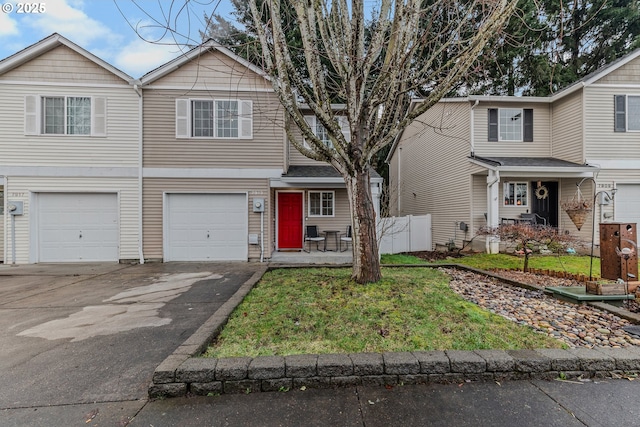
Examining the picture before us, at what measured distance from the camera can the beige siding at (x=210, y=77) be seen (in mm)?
9484

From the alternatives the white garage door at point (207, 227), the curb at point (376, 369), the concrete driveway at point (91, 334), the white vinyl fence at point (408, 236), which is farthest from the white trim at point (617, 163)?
the concrete driveway at point (91, 334)

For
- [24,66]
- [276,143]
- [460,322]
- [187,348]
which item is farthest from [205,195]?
[460,322]

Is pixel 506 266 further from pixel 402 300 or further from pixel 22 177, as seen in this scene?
pixel 22 177

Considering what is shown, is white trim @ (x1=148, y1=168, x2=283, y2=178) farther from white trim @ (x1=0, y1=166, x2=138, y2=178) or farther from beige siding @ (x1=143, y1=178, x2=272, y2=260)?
white trim @ (x1=0, y1=166, x2=138, y2=178)

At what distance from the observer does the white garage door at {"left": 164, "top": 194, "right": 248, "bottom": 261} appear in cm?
955

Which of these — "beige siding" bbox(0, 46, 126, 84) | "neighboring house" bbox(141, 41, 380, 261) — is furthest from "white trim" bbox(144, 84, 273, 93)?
"beige siding" bbox(0, 46, 126, 84)

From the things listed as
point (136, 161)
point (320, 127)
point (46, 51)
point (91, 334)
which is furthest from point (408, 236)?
point (46, 51)

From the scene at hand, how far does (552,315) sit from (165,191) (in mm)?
10046

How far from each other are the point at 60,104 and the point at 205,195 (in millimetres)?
5242

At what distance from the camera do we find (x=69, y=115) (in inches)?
365

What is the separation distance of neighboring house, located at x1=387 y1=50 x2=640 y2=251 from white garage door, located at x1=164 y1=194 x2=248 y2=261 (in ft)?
25.9

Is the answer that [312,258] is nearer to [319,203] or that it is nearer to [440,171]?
[319,203]

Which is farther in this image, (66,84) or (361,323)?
(66,84)

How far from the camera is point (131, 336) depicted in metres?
3.78
